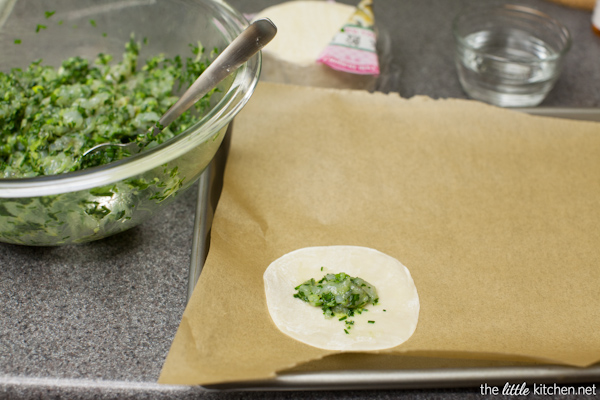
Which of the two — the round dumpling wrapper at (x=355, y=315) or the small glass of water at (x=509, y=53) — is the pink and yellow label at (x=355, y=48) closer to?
the small glass of water at (x=509, y=53)

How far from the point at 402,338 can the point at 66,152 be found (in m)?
0.75

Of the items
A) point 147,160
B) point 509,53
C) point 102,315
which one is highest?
point 147,160

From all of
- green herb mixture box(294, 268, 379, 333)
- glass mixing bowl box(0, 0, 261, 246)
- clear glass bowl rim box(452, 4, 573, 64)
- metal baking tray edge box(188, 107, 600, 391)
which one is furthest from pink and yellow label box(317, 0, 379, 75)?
metal baking tray edge box(188, 107, 600, 391)

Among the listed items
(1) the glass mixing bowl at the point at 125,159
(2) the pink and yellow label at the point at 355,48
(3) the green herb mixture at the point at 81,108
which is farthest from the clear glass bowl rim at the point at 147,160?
(2) the pink and yellow label at the point at 355,48

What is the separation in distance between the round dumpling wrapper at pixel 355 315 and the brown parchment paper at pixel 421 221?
21mm

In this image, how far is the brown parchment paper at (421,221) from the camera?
0.90m

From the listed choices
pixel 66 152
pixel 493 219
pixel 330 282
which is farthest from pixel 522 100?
pixel 66 152

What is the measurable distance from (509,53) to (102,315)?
4.75ft

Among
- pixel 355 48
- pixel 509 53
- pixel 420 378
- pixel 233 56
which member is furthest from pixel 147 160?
pixel 509 53

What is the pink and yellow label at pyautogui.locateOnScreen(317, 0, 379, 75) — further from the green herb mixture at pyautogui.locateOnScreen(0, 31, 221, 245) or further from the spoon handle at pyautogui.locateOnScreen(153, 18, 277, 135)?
the spoon handle at pyautogui.locateOnScreen(153, 18, 277, 135)

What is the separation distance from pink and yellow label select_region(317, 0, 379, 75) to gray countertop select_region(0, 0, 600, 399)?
588mm

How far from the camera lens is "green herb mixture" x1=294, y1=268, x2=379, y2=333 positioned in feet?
3.13

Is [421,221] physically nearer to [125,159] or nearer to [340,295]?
[340,295]

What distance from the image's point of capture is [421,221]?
1184 millimetres
